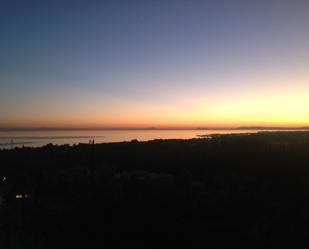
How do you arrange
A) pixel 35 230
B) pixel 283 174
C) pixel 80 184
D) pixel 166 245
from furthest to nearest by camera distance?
pixel 283 174, pixel 80 184, pixel 35 230, pixel 166 245

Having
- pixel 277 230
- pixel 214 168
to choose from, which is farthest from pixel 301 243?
pixel 214 168

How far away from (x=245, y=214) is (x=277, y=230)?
180cm

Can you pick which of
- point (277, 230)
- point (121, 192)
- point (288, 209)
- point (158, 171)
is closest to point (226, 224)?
point (277, 230)

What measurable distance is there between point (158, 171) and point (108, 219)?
2279cm

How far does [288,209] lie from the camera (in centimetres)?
1350

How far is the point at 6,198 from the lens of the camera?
22406 millimetres

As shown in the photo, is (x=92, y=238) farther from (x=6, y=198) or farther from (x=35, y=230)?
(x=6, y=198)

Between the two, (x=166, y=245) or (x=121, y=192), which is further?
(x=121, y=192)

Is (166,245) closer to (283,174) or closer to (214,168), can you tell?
(283,174)

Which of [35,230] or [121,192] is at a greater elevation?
[121,192]

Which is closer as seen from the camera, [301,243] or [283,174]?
[301,243]

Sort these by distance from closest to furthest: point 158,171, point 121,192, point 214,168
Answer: point 121,192
point 214,168
point 158,171

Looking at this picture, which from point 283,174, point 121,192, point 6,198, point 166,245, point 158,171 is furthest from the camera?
point 158,171

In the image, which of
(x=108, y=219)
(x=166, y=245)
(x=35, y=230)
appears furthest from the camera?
(x=35, y=230)
